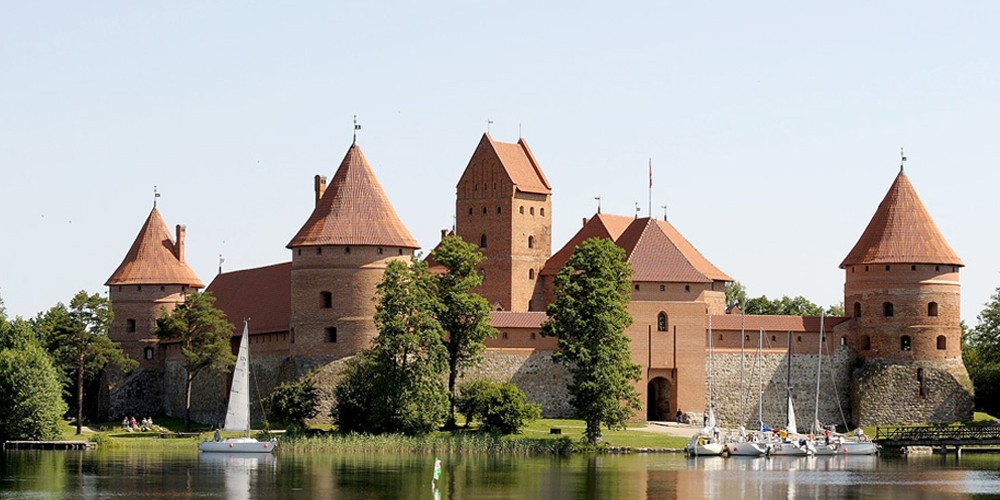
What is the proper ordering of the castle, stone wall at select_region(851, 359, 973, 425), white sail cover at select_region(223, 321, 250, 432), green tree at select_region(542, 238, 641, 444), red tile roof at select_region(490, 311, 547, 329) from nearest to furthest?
green tree at select_region(542, 238, 641, 444) < white sail cover at select_region(223, 321, 250, 432) < the castle < red tile roof at select_region(490, 311, 547, 329) < stone wall at select_region(851, 359, 973, 425)

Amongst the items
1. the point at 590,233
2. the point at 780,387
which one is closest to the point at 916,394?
the point at 780,387

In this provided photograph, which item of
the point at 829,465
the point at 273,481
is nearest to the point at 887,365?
the point at 829,465

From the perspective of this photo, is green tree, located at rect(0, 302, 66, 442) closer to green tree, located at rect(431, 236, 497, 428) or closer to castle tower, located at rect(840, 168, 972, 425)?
green tree, located at rect(431, 236, 497, 428)

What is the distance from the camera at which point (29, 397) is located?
212 feet

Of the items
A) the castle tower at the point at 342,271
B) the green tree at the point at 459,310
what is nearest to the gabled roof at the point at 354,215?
the castle tower at the point at 342,271

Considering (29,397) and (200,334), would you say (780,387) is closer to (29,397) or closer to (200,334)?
(200,334)

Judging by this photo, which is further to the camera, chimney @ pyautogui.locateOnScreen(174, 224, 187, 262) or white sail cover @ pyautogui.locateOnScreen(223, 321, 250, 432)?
chimney @ pyautogui.locateOnScreen(174, 224, 187, 262)

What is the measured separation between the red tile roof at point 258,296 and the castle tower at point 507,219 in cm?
734

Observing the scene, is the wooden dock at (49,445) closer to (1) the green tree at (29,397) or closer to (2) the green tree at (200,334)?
(1) the green tree at (29,397)

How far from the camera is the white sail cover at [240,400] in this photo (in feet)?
209

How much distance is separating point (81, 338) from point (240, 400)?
10.1 metres

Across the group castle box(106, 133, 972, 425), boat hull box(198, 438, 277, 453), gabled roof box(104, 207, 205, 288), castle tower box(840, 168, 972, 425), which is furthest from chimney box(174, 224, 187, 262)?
castle tower box(840, 168, 972, 425)

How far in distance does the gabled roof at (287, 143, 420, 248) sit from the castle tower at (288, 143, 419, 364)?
0.03 meters

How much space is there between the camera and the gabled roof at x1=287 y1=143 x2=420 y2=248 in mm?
68750
